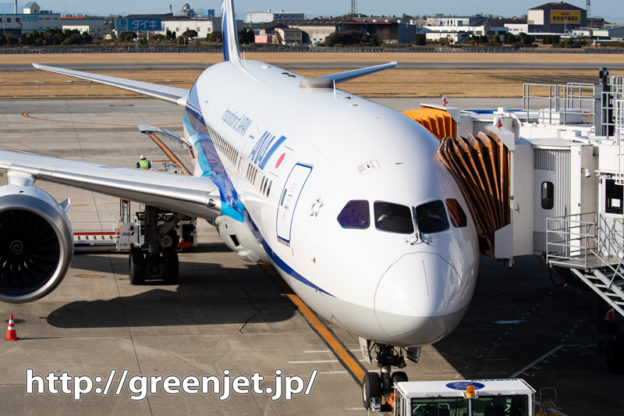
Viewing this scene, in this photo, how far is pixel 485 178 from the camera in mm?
14812

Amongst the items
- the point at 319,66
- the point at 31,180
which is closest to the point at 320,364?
the point at 31,180

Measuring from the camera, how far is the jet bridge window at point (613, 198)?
586 inches

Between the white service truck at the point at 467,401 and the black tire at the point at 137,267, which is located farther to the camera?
the black tire at the point at 137,267

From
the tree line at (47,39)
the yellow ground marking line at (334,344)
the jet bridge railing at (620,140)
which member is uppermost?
the tree line at (47,39)

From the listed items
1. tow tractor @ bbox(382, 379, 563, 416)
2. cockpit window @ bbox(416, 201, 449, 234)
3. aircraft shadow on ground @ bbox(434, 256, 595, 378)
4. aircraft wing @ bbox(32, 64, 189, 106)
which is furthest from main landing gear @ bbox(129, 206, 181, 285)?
tow tractor @ bbox(382, 379, 563, 416)

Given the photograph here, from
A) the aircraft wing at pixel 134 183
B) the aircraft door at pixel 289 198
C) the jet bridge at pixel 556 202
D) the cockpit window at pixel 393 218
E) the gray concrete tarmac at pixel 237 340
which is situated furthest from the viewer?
the aircraft wing at pixel 134 183

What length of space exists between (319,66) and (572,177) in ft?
284

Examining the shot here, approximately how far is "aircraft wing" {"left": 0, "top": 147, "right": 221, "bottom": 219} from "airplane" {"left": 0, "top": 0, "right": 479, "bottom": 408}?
0.12ft

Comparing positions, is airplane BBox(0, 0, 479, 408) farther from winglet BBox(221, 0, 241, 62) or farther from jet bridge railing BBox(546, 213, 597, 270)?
winglet BBox(221, 0, 241, 62)

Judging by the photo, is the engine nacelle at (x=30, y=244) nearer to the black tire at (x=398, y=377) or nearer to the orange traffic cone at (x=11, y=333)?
the orange traffic cone at (x=11, y=333)

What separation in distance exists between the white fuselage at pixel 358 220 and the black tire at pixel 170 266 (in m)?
4.29

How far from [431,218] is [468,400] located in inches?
94.7

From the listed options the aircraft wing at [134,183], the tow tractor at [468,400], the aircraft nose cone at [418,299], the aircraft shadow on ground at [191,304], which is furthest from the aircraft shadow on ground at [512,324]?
the aircraft wing at [134,183]

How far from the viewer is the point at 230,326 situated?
1784 cm
